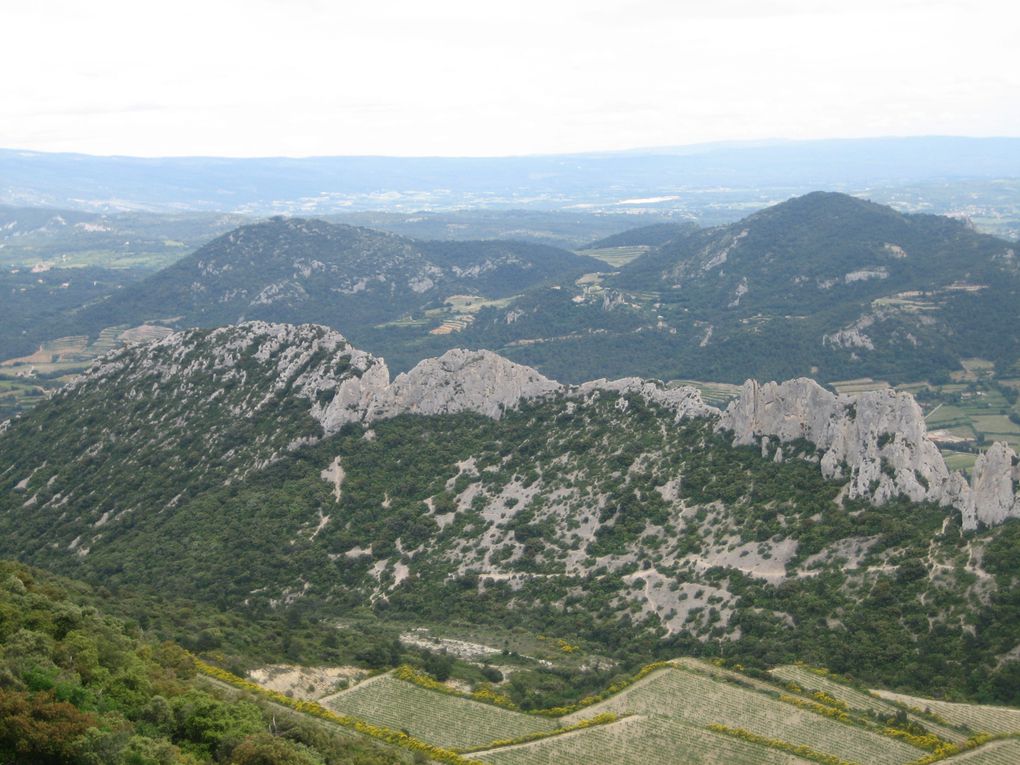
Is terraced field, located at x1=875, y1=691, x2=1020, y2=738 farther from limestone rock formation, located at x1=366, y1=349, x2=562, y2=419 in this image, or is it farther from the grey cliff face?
limestone rock formation, located at x1=366, y1=349, x2=562, y2=419

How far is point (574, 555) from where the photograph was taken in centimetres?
8838

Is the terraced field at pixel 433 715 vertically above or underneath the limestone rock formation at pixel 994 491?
underneath

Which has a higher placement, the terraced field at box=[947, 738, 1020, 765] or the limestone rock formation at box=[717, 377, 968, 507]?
the limestone rock formation at box=[717, 377, 968, 507]

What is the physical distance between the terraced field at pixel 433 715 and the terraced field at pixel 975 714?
78.2 feet

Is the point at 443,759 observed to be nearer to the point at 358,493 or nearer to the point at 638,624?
the point at 638,624

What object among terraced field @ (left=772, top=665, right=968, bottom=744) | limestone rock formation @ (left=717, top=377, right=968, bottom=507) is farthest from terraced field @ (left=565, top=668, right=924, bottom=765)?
limestone rock formation @ (left=717, top=377, right=968, bottom=507)

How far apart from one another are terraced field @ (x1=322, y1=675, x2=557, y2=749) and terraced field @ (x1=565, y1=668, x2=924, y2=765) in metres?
4.18

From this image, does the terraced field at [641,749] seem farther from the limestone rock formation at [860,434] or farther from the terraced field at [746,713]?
the limestone rock formation at [860,434]

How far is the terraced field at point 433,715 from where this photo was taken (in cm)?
6112

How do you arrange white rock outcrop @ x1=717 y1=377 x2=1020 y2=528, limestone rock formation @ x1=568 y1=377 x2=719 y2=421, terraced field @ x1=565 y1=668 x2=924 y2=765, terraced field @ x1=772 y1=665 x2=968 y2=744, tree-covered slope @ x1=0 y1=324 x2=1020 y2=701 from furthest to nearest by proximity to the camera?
limestone rock formation @ x1=568 y1=377 x2=719 y2=421, white rock outcrop @ x1=717 y1=377 x2=1020 y2=528, tree-covered slope @ x1=0 y1=324 x2=1020 y2=701, terraced field @ x1=772 y1=665 x2=968 y2=744, terraced field @ x1=565 y1=668 x2=924 y2=765

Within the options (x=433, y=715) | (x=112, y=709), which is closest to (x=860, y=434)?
(x=433, y=715)

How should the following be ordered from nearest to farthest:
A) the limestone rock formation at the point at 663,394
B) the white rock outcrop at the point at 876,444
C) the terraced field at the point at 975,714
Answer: the terraced field at the point at 975,714, the white rock outcrop at the point at 876,444, the limestone rock formation at the point at 663,394

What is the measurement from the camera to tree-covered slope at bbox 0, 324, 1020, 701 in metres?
71.6

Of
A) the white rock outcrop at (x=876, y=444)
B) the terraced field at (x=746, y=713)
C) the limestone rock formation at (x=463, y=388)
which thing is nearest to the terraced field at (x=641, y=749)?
the terraced field at (x=746, y=713)
